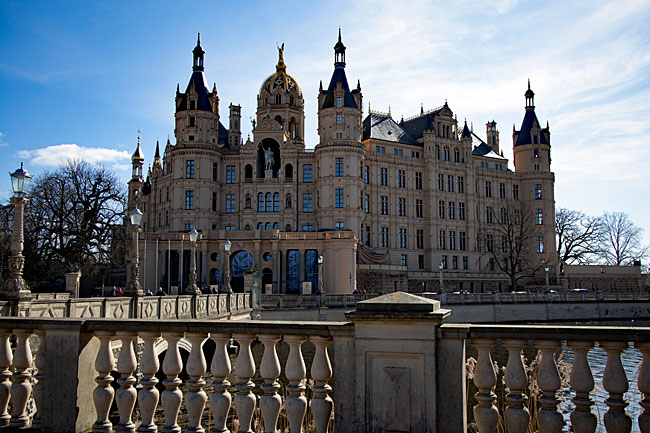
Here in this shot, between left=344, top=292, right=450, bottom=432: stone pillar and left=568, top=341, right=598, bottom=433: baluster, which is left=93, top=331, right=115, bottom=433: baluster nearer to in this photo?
left=344, top=292, right=450, bottom=432: stone pillar

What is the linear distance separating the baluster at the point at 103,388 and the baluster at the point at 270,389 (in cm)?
160

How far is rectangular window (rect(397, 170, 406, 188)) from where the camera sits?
6850cm

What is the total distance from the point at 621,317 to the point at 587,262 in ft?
97.3

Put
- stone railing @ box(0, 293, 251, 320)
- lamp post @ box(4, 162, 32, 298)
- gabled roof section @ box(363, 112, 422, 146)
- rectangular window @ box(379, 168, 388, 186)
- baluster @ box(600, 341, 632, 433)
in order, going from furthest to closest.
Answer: gabled roof section @ box(363, 112, 422, 146)
rectangular window @ box(379, 168, 388, 186)
stone railing @ box(0, 293, 251, 320)
lamp post @ box(4, 162, 32, 298)
baluster @ box(600, 341, 632, 433)

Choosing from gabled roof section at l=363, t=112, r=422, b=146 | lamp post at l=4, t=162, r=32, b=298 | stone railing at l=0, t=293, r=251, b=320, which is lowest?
stone railing at l=0, t=293, r=251, b=320

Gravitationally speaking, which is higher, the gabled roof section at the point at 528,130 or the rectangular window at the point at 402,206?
the gabled roof section at the point at 528,130

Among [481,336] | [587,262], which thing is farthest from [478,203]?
[481,336]

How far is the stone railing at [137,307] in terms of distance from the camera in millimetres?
14203

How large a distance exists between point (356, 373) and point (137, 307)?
1473 cm

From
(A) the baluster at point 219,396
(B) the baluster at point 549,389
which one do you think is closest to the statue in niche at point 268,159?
(A) the baluster at point 219,396

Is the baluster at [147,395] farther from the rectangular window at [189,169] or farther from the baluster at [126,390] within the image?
the rectangular window at [189,169]

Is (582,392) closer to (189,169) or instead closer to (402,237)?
(189,169)

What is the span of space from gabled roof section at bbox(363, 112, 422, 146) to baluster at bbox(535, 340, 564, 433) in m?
63.8

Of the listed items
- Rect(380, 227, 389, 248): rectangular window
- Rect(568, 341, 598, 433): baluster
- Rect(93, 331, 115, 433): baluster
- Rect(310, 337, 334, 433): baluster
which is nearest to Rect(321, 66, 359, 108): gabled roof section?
Rect(380, 227, 389, 248): rectangular window
